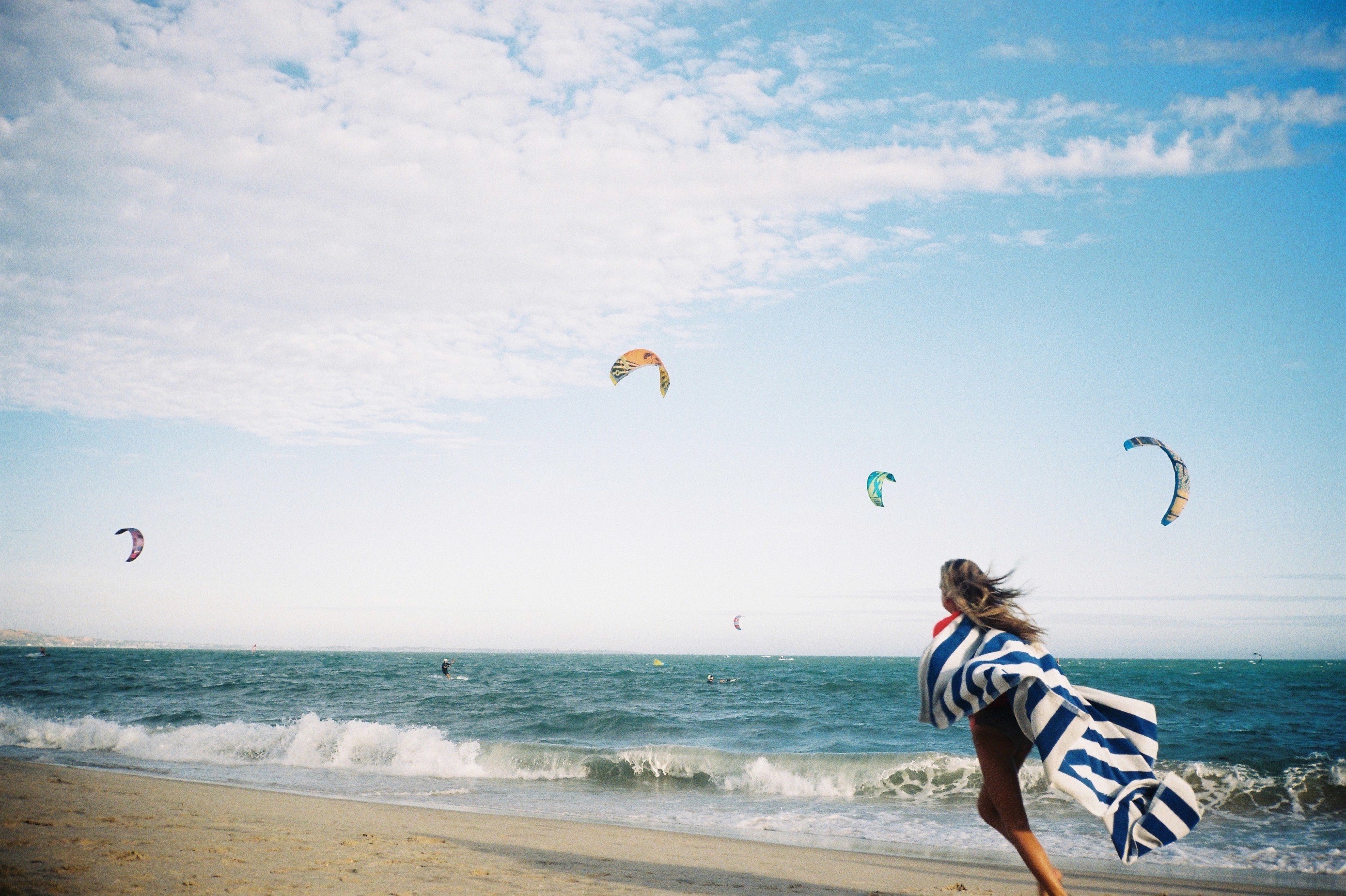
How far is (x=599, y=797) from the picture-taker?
11.2 m

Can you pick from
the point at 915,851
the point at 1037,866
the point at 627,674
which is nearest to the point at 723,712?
the point at 915,851

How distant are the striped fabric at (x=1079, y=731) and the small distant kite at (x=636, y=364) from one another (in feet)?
32.6

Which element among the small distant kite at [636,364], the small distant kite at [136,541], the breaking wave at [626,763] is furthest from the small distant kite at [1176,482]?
the small distant kite at [136,541]

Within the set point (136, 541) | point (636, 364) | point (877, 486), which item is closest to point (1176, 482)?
point (877, 486)

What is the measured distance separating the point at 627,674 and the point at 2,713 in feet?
128

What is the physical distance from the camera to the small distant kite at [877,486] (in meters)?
14.3

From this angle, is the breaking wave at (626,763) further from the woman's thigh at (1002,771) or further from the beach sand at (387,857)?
the woman's thigh at (1002,771)

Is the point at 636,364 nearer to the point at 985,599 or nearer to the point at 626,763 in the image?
the point at 626,763

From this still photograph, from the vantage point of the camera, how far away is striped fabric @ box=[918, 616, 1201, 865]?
3.23 meters

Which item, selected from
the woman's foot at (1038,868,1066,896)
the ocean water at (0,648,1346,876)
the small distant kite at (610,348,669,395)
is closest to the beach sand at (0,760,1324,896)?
the ocean water at (0,648,1346,876)

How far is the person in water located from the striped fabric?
8 centimetres

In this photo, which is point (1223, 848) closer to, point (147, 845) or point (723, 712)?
point (147, 845)

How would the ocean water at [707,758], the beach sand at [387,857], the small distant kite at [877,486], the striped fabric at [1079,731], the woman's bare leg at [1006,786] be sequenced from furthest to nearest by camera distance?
the small distant kite at [877,486], the ocean water at [707,758], the beach sand at [387,857], the woman's bare leg at [1006,786], the striped fabric at [1079,731]

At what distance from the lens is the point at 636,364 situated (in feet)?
43.2
